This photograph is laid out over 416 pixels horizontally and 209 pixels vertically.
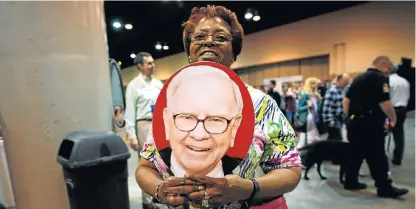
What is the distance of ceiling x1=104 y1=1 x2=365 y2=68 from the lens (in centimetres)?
620

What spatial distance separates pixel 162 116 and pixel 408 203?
107 inches

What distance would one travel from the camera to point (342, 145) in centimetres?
284

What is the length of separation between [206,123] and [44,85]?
1.46 metres

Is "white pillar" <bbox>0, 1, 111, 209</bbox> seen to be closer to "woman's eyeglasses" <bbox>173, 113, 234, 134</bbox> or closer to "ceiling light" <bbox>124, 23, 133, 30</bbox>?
"woman's eyeglasses" <bbox>173, 113, 234, 134</bbox>

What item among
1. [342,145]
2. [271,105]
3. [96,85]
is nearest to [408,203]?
[342,145]

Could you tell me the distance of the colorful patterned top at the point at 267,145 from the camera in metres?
0.59

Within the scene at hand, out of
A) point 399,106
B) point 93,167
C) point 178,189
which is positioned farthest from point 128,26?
point 178,189

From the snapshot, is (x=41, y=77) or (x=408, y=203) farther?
(x=408, y=203)

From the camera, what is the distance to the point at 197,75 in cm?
52

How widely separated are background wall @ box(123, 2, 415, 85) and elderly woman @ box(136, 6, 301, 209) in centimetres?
667

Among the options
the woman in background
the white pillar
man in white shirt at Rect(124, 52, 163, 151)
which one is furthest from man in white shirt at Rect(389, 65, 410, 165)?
the white pillar

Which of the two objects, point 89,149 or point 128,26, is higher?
point 128,26

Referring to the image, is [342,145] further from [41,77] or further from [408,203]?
[41,77]

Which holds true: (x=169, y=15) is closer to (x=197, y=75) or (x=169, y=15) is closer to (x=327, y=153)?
(x=327, y=153)
